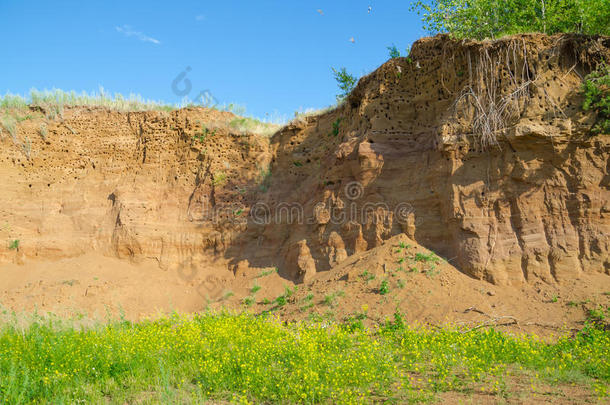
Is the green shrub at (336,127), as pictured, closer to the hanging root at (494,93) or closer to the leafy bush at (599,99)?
the hanging root at (494,93)

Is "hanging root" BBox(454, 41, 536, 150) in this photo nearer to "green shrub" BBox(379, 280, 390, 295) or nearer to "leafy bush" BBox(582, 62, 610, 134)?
"leafy bush" BBox(582, 62, 610, 134)

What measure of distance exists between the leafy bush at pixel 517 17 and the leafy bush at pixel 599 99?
6.01 ft

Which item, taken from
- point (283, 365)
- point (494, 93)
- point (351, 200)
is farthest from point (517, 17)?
point (283, 365)

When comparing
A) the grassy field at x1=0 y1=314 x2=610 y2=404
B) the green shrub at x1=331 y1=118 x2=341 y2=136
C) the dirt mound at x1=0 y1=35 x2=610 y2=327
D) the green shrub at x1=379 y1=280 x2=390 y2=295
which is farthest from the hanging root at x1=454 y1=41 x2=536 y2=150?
the grassy field at x1=0 y1=314 x2=610 y2=404

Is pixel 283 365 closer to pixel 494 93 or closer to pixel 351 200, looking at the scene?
pixel 351 200

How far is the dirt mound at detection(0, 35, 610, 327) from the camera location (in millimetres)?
8484

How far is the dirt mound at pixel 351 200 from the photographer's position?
8.48m

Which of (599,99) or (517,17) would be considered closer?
(599,99)

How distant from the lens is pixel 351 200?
10.9m

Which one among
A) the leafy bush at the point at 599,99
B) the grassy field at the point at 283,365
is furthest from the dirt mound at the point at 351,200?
the grassy field at the point at 283,365

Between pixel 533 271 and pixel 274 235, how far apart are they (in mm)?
6636

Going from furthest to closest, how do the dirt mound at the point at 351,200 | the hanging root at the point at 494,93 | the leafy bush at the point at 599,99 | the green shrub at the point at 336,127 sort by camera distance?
the green shrub at the point at 336,127
the hanging root at the point at 494,93
the dirt mound at the point at 351,200
the leafy bush at the point at 599,99

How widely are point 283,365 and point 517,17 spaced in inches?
421

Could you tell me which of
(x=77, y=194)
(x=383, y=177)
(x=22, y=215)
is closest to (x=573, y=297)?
(x=383, y=177)
